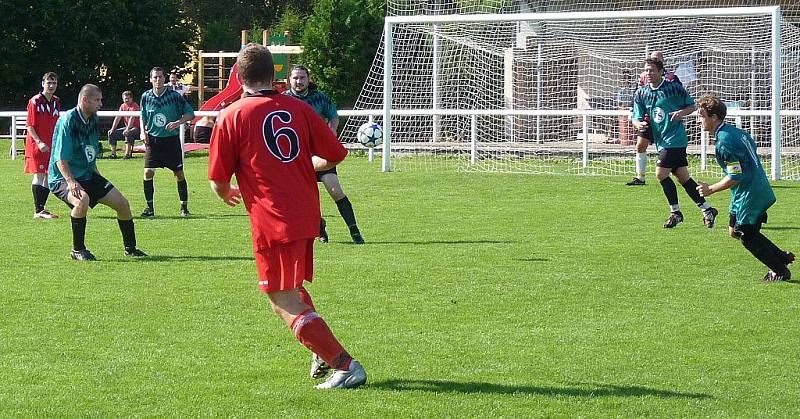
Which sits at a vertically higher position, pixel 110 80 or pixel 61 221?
pixel 110 80

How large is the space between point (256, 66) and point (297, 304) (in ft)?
3.95

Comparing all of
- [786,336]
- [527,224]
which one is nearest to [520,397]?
[786,336]

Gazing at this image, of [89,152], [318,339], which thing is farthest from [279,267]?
[89,152]

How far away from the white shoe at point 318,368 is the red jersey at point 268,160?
0.71m

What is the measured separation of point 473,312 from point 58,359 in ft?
9.28

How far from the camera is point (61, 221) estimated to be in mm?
14359

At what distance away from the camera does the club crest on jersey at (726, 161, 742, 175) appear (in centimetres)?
921

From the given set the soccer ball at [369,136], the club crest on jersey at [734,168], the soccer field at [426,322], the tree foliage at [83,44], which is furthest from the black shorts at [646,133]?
the tree foliage at [83,44]

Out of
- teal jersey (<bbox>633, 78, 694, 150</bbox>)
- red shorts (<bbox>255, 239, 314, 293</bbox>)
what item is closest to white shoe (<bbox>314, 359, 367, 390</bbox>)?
red shorts (<bbox>255, 239, 314, 293</bbox>)

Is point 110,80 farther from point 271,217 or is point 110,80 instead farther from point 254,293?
point 271,217

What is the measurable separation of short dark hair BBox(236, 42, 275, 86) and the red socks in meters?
1.18

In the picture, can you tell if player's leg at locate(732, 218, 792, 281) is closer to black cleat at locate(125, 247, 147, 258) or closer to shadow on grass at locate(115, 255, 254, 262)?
shadow on grass at locate(115, 255, 254, 262)

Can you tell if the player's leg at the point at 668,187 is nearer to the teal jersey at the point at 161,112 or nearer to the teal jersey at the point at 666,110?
the teal jersey at the point at 666,110

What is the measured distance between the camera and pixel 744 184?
9359 mm
